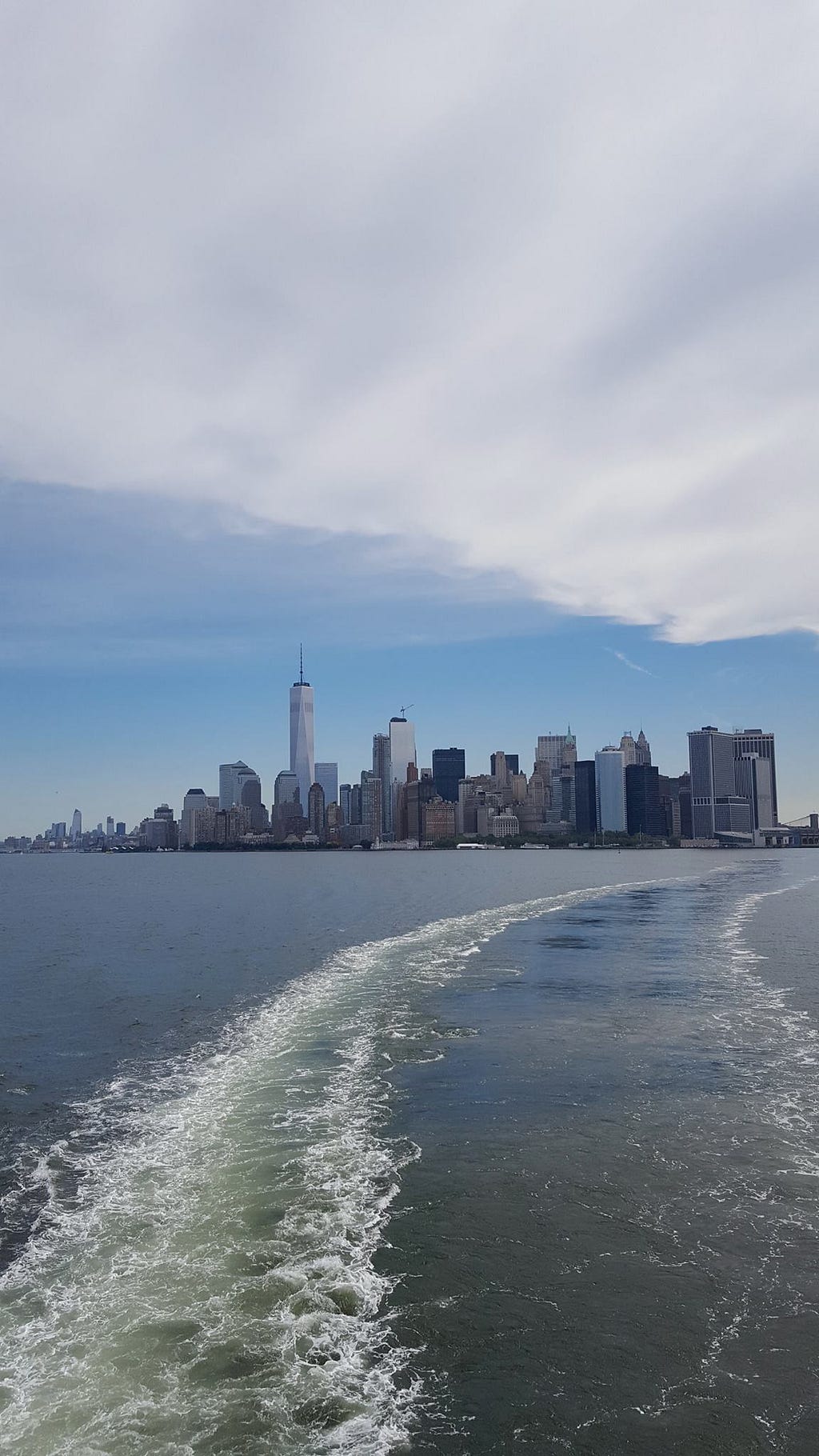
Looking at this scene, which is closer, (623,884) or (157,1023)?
(157,1023)

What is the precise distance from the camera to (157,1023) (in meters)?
31.1

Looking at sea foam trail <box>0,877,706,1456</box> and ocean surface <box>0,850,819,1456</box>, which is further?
ocean surface <box>0,850,819,1456</box>

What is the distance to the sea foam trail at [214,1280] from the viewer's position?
10.3m

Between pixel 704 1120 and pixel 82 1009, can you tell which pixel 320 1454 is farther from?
pixel 82 1009

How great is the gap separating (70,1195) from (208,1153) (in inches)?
115

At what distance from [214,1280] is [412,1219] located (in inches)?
138

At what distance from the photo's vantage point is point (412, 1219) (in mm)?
15250

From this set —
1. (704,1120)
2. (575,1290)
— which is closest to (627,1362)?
(575,1290)

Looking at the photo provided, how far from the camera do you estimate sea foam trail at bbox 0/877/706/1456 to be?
1029 centimetres

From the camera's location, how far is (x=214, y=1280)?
1339cm

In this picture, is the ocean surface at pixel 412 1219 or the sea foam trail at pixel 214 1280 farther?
the ocean surface at pixel 412 1219

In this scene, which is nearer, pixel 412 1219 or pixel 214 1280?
pixel 214 1280

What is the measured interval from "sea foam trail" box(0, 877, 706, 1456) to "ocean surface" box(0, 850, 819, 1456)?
1.9 inches

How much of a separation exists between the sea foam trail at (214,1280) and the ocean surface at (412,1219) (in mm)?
49
